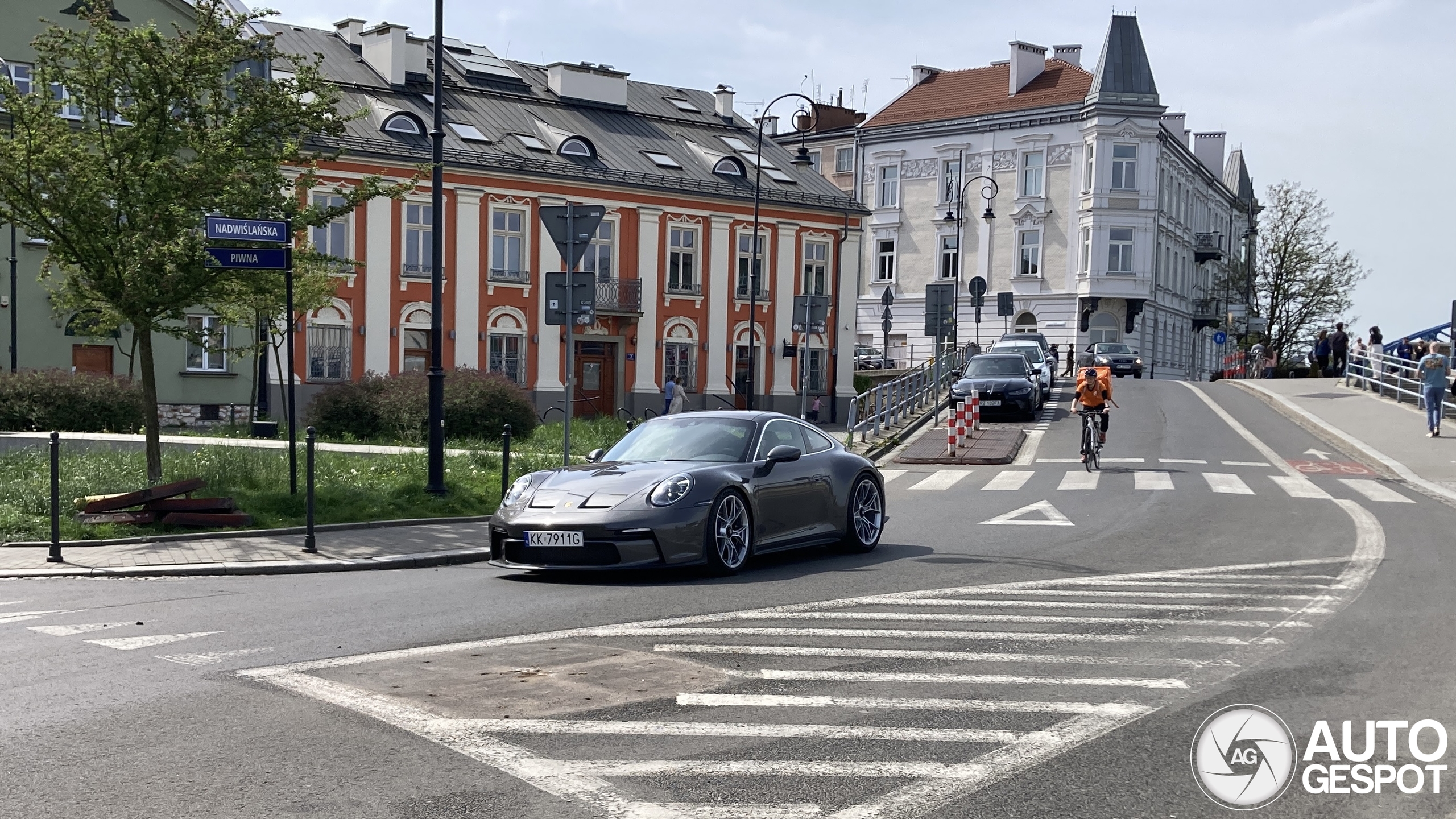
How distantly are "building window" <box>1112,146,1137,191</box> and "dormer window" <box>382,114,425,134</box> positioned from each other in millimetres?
38297

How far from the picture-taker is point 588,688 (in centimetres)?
659

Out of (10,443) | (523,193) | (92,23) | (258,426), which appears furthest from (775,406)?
(92,23)

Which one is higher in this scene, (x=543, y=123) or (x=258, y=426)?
(x=543, y=123)

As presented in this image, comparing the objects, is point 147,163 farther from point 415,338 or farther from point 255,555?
point 415,338

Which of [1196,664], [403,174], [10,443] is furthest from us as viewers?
[403,174]

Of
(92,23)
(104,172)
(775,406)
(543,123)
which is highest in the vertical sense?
Answer: (543,123)

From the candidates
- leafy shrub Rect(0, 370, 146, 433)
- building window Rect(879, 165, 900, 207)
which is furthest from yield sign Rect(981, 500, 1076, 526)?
building window Rect(879, 165, 900, 207)

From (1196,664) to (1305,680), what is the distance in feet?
1.88

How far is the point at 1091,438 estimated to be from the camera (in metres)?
24.1

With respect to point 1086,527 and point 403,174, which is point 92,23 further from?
point 403,174

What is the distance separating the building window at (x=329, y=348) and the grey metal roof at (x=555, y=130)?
5195 mm

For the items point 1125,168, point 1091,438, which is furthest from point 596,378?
point 1125,168

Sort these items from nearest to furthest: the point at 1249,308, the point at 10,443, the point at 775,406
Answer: the point at 10,443 → the point at 775,406 → the point at 1249,308

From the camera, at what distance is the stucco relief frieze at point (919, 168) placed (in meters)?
76.6
